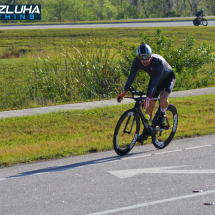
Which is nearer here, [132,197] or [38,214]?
[38,214]

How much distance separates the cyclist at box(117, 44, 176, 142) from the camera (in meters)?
6.42

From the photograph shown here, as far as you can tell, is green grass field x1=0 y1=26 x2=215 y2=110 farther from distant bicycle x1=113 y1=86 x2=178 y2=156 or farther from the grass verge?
distant bicycle x1=113 y1=86 x2=178 y2=156

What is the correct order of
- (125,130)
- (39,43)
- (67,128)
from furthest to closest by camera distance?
1. (39,43)
2. (67,128)
3. (125,130)

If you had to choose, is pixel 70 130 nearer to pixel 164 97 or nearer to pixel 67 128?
pixel 67 128

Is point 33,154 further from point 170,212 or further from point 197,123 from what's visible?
point 197,123

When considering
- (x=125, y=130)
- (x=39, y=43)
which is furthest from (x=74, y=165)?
(x=39, y=43)

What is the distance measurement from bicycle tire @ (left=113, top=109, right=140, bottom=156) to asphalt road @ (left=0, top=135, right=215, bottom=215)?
0.19 meters

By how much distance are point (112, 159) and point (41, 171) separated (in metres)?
1.39

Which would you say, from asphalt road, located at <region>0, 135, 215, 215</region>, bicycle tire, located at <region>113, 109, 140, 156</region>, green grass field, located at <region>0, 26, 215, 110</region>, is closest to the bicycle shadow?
asphalt road, located at <region>0, 135, 215, 215</region>

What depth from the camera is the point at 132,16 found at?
223ft

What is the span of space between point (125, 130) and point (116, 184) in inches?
65.3

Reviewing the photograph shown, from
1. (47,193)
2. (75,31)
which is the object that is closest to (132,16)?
(75,31)

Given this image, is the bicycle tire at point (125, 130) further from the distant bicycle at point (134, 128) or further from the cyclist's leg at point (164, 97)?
the cyclist's leg at point (164, 97)

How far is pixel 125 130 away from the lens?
7.00m
